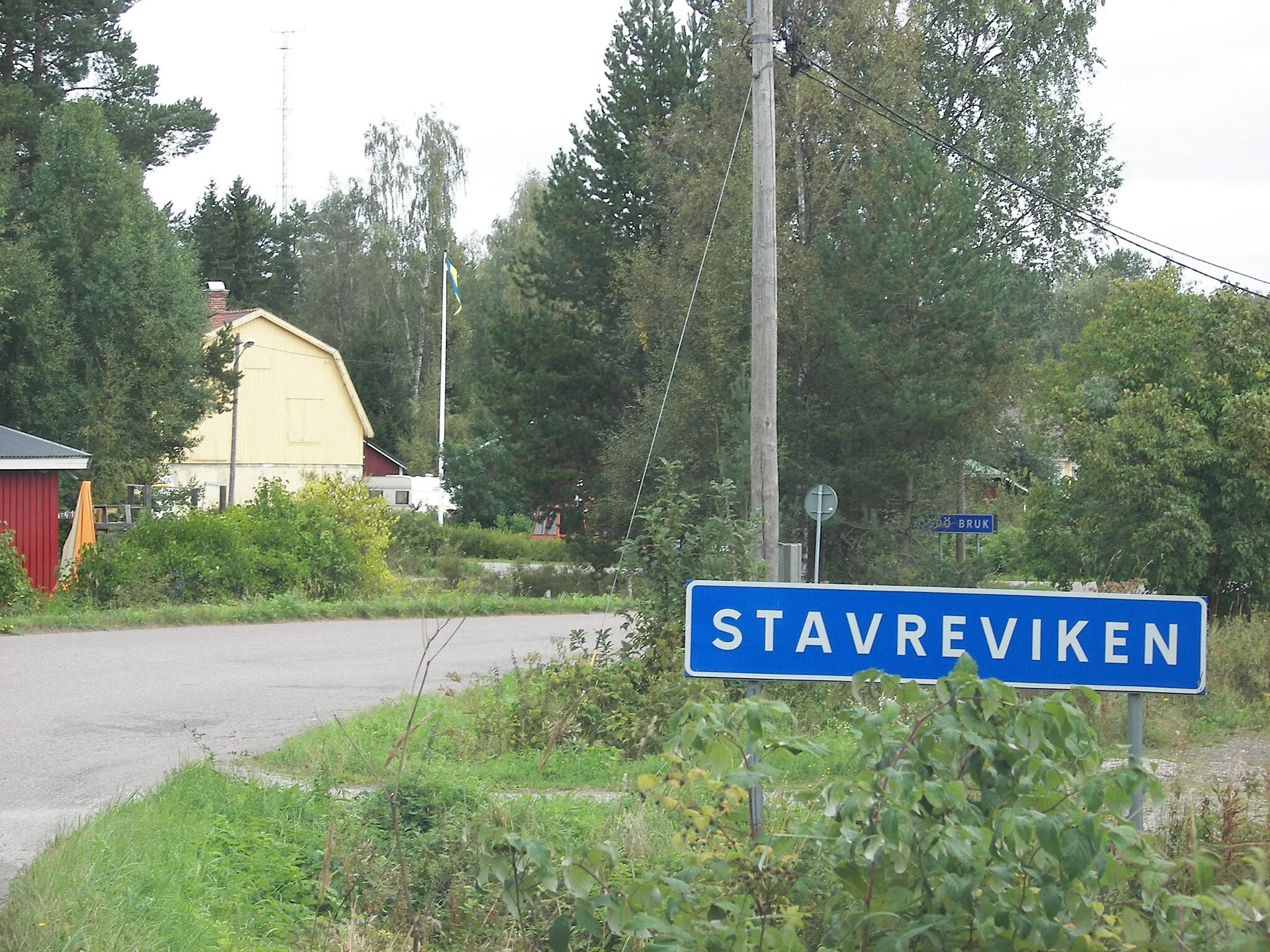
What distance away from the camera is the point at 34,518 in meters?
22.2

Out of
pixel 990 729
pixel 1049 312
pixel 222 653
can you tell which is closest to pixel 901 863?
pixel 990 729

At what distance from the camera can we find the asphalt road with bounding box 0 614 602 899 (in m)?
8.73

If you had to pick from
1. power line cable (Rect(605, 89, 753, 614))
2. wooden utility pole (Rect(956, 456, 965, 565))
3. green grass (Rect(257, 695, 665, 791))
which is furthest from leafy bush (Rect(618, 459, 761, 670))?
wooden utility pole (Rect(956, 456, 965, 565))

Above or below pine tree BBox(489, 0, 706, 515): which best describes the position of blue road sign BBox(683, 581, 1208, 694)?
below

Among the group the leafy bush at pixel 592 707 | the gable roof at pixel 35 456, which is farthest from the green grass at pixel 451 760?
the gable roof at pixel 35 456

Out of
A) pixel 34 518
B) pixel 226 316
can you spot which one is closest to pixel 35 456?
pixel 34 518

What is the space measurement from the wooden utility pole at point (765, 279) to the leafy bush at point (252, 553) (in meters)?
10.9

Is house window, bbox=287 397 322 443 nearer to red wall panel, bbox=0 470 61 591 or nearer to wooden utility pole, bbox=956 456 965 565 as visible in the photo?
wooden utility pole, bbox=956 456 965 565

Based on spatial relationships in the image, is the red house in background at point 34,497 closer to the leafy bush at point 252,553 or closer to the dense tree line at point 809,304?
the leafy bush at point 252,553

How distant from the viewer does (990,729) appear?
11.7 ft

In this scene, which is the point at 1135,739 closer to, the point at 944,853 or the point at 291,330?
the point at 944,853

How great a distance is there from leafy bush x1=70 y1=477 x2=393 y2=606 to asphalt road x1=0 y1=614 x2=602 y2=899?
2.67 m

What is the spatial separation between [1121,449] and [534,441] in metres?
22.3

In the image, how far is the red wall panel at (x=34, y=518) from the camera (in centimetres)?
2170
